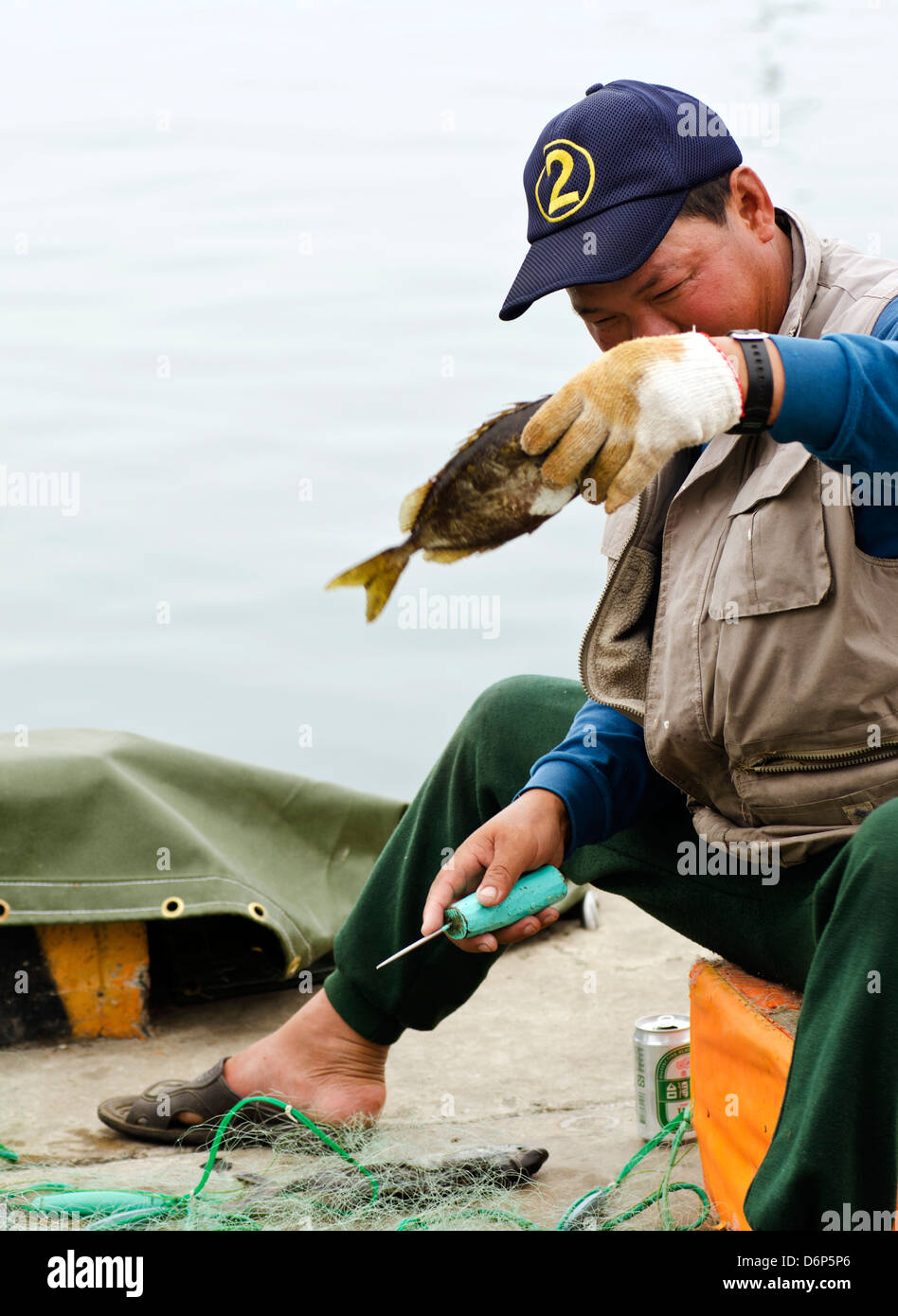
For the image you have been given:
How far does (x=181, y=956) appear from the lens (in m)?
Answer: 3.26

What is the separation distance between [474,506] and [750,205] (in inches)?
26.4

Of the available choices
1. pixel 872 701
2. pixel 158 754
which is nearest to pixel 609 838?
pixel 872 701

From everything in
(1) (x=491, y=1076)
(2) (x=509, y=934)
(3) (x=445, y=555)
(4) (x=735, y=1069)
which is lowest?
(1) (x=491, y=1076)

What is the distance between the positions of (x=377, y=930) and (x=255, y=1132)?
17.9 inches

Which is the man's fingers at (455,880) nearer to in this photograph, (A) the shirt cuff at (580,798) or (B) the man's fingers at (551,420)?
(A) the shirt cuff at (580,798)

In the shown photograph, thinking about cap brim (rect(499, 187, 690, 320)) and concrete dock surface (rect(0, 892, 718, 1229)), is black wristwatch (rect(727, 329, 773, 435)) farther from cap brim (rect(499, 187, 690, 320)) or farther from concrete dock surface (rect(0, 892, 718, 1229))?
concrete dock surface (rect(0, 892, 718, 1229))

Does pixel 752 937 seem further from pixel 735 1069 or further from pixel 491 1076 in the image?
pixel 491 1076

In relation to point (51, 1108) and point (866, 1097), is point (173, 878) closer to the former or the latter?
point (51, 1108)

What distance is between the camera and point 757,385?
1.46 meters

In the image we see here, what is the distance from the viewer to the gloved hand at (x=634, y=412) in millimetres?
1445

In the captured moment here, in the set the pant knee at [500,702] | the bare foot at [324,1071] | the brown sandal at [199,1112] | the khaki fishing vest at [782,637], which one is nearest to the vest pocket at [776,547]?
the khaki fishing vest at [782,637]

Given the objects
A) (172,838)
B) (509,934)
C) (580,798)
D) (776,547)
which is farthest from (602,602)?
(172,838)

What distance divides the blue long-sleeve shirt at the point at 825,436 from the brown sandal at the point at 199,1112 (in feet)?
2.85

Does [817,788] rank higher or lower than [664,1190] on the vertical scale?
higher
